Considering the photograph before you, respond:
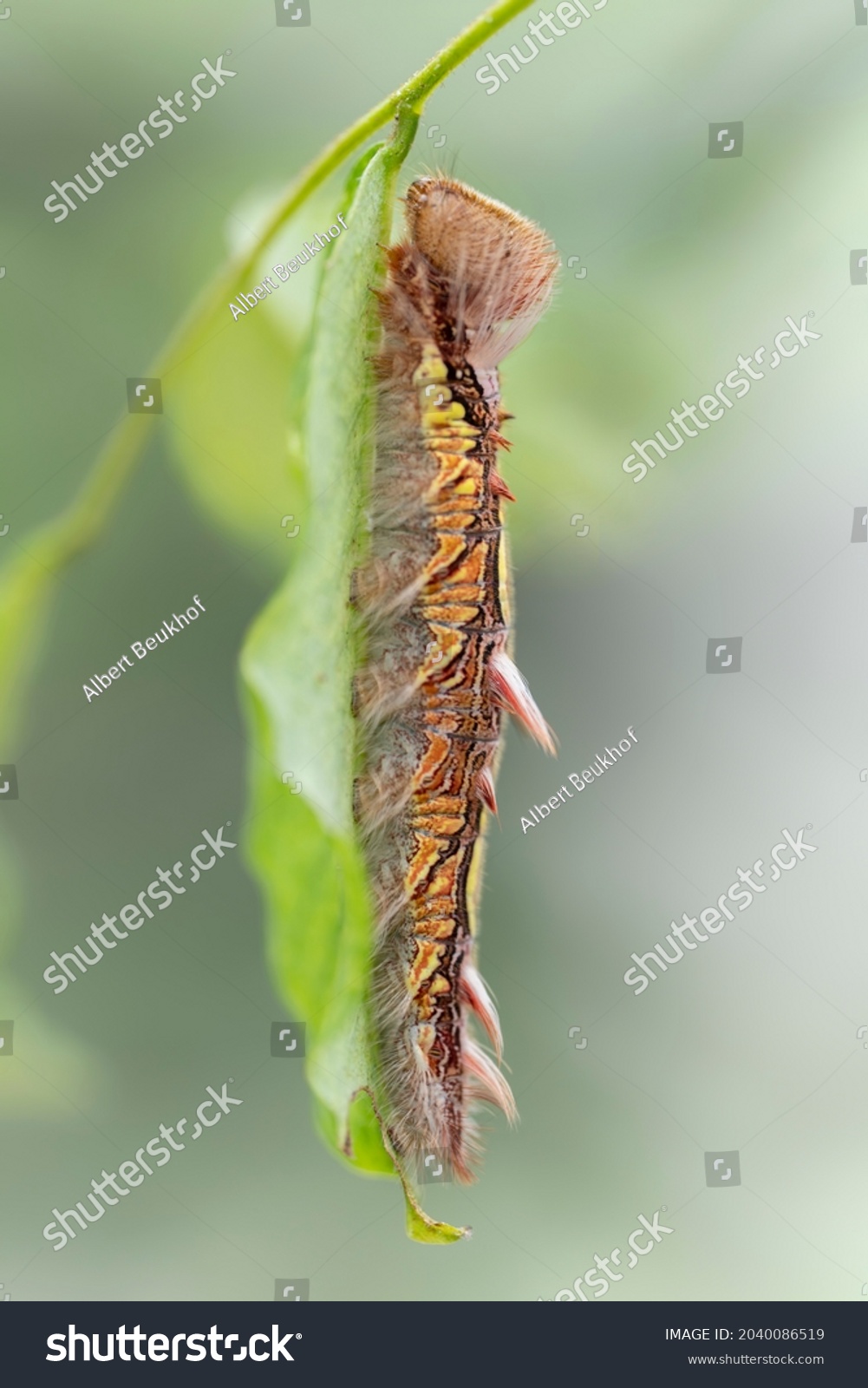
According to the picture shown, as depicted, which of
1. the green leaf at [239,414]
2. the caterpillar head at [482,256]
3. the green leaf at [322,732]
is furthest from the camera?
the green leaf at [239,414]

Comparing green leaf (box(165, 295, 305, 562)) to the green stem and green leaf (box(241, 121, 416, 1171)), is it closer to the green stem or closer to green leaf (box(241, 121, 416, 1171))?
the green stem

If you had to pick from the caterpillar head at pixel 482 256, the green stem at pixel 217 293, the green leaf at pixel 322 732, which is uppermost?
the green stem at pixel 217 293

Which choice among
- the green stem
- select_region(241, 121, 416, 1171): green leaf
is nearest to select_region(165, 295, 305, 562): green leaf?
the green stem

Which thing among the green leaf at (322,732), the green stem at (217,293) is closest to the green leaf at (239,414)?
the green stem at (217,293)

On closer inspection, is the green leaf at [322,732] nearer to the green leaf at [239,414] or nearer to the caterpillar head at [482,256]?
the caterpillar head at [482,256]
